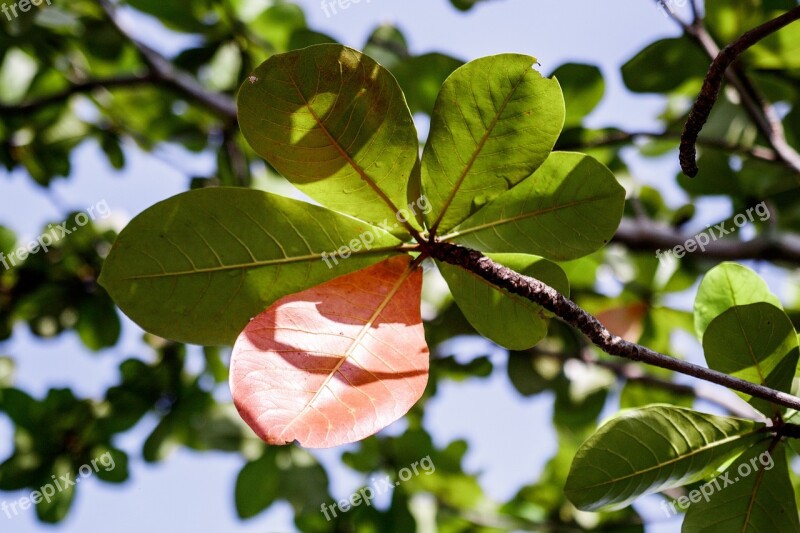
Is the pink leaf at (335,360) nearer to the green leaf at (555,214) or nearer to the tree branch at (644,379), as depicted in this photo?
the green leaf at (555,214)

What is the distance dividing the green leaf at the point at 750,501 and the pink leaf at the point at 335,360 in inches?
16.2

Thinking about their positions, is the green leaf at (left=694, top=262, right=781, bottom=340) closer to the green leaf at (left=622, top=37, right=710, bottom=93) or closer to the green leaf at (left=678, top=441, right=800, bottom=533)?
the green leaf at (left=678, top=441, right=800, bottom=533)

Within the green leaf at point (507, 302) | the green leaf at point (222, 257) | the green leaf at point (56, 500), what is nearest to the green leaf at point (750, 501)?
the green leaf at point (507, 302)

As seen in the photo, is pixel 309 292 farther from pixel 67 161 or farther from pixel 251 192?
pixel 67 161

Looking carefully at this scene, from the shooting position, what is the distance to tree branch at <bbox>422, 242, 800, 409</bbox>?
620 millimetres

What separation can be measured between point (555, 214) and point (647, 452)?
307 millimetres

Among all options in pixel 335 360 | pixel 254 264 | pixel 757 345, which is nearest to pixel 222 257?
pixel 254 264

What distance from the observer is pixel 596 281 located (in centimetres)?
185

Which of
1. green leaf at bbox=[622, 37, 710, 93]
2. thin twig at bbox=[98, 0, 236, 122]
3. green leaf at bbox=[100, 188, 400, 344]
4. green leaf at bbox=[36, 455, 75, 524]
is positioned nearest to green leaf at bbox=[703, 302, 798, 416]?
green leaf at bbox=[100, 188, 400, 344]

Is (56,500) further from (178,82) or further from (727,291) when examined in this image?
(727,291)

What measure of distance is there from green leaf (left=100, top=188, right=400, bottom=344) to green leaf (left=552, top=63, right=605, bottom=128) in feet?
2.23

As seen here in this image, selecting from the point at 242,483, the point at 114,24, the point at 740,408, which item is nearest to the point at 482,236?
the point at 740,408

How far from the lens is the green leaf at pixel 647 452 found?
0.79 metres

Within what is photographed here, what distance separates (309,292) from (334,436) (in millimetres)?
175
